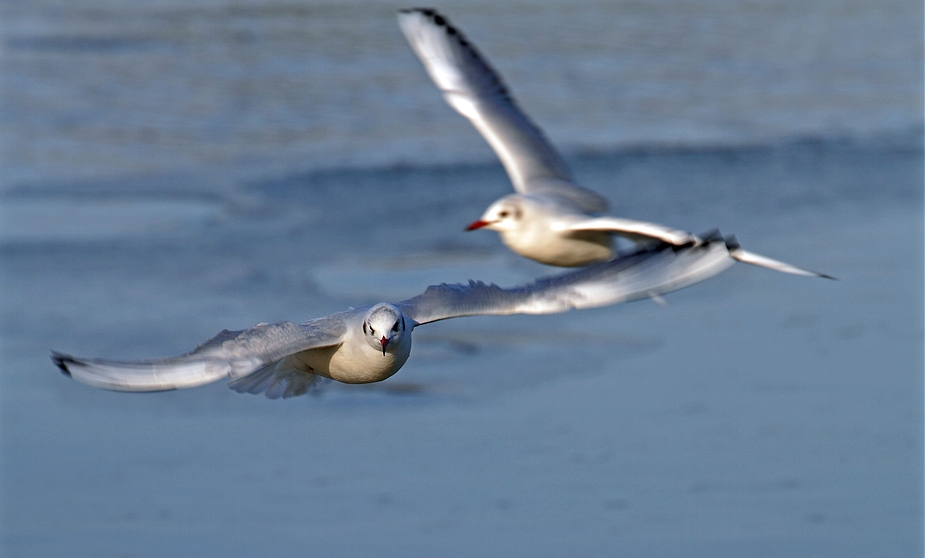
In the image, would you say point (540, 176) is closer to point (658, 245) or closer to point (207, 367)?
point (658, 245)

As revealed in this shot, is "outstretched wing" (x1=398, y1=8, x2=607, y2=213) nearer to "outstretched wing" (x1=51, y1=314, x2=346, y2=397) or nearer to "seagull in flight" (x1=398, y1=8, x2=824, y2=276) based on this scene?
"seagull in flight" (x1=398, y1=8, x2=824, y2=276)

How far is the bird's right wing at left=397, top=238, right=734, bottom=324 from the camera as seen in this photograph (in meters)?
5.44

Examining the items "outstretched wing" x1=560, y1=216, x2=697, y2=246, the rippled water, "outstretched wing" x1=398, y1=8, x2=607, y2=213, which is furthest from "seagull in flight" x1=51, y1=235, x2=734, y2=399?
the rippled water

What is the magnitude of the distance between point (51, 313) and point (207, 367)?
19.3 ft

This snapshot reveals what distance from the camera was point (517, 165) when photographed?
823 centimetres

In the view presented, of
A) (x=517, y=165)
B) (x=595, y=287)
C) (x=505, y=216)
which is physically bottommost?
(x=595, y=287)

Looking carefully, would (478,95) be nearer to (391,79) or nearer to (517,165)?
(517,165)

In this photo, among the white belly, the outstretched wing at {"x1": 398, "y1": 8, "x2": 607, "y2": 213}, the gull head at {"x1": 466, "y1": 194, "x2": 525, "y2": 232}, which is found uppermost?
the outstretched wing at {"x1": 398, "y1": 8, "x2": 607, "y2": 213}

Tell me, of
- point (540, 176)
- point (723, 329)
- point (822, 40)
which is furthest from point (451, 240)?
point (822, 40)

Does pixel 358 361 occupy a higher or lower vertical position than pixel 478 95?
lower

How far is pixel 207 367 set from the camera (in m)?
4.77

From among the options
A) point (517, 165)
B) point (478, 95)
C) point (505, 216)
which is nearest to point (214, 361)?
point (505, 216)

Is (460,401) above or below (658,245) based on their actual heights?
below

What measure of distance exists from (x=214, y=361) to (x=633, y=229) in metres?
2.33
